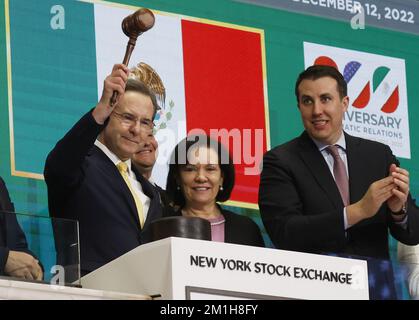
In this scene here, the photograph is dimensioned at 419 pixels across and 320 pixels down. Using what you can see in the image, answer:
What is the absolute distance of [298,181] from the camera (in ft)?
25.8

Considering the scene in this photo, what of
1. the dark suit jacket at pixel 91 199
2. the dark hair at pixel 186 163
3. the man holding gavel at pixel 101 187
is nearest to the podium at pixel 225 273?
the man holding gavel at pixel 101 187

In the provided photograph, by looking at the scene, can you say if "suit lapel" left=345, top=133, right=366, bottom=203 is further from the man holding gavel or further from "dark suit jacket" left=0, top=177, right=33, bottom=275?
"dark suit jacket" left=0, top=177, right=33, bottom=275

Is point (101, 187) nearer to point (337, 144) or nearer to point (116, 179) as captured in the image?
point (116, 179)

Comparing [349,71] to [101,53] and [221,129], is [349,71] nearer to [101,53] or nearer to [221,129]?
[221,129]

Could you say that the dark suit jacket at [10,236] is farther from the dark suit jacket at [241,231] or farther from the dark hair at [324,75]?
the dark hair at [324,75]

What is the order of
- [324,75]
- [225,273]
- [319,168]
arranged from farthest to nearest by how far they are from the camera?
[324,75], [319,168], [225,273]

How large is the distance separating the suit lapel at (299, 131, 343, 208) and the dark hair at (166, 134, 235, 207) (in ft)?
1.38

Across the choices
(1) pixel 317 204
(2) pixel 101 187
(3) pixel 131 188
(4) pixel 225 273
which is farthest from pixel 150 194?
(4) pixel 225 273

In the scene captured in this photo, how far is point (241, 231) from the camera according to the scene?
7582 millimetres

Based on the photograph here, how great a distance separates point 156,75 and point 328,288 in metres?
3.10

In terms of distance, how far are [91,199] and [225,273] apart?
1.40 m

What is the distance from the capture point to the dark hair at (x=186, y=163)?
25.4 feet

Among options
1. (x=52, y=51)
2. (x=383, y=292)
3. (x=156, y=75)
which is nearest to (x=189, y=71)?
(x=156, y=75)

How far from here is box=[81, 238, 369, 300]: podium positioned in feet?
20.0
